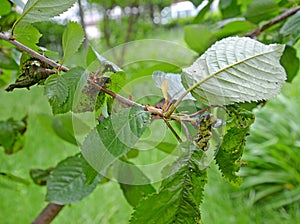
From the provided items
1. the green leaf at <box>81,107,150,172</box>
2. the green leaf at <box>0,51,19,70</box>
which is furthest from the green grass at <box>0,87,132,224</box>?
the green leaf at <box>81,107,150,172</box>

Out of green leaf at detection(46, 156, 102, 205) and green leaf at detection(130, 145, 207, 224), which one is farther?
green leaf at detection(46, 156, 102, 205)

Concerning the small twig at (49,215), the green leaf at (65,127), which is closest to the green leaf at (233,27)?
the green leaf at (65,127)

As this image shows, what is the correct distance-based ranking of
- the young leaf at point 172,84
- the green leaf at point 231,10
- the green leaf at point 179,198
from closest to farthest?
the green leaf at point 179,198
the young leaf at point 172,84
the green leaf at point 231,10

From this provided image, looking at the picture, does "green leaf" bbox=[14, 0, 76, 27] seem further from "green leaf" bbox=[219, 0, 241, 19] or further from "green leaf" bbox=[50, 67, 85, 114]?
"green leaf" bbox=[219, 0, 241, 19]

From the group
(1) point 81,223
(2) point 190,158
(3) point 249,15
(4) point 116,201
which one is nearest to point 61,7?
(2) point 190,158

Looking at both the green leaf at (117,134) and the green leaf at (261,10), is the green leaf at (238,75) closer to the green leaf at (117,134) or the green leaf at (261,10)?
the green leaf at (117,134)

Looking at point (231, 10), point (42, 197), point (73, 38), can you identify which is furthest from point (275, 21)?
point (42, 197)

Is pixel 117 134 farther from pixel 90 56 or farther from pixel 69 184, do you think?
pixel 69 184
